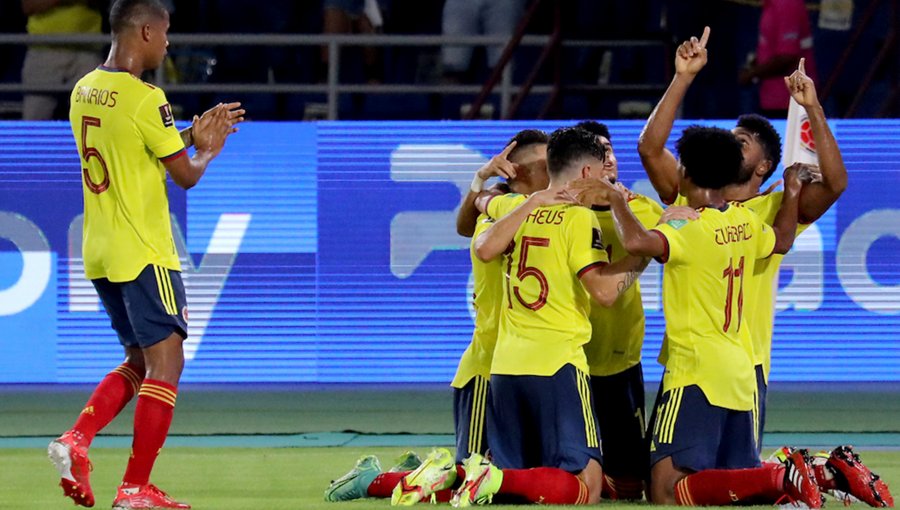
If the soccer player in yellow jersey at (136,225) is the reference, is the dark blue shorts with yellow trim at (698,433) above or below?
below

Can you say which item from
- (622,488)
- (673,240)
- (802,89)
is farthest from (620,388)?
(802,89)

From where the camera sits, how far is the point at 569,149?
7309mm

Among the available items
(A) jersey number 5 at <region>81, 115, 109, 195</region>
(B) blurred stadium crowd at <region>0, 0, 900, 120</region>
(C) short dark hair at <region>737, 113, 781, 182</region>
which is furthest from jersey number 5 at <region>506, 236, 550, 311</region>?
(B) blurred stadium crowd at <region>0, 0, 900, 120</region>

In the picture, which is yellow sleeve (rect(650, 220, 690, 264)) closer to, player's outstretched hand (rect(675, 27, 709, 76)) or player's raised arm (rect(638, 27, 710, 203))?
player's raised arm (rect(638, 27, 710, 203))

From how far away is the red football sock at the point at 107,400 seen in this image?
7.00m

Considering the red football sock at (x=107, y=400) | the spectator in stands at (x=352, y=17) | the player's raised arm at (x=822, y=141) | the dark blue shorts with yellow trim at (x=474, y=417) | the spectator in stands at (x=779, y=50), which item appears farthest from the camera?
the spectator in stands at (x=352, y=17)

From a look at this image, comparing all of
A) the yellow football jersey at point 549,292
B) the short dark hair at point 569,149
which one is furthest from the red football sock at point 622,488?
the short dark hair at point 569,149

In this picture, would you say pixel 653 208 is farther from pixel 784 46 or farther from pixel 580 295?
pixel 784 46

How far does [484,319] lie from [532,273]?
55 cm

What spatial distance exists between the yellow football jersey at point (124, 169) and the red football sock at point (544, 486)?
1.77m

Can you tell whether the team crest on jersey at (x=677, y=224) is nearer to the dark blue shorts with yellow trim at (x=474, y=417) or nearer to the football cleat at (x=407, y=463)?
the dark blue shorts with yellow trim at (x=474, y=417)

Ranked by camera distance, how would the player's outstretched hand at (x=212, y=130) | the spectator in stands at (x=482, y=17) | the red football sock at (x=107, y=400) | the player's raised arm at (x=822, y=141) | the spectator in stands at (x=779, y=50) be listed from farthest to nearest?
1. the spectator in stands at (x=482, y=17)
2. the spectator in stands at (x=779, y=50)
3. the player's raised arm at (x=822, y=141)
4. the player's outstretched hand at (x=212, y=130)
5. the red football sock at (x=107, y=400)

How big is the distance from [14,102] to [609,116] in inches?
218

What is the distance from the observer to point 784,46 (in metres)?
13.9
